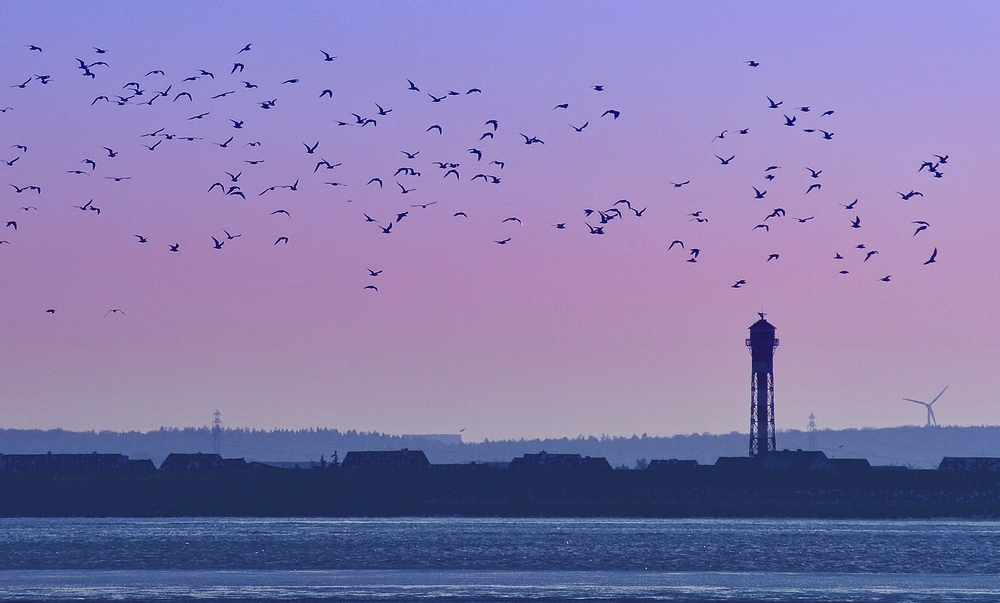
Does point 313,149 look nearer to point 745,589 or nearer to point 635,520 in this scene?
point 745,589

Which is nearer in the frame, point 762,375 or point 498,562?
point 498,562

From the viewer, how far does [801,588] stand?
70625mm

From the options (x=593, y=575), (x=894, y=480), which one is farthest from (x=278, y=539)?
(x=894, y=480)

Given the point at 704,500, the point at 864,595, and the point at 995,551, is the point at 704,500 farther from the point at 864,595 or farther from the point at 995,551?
the point at 864,595

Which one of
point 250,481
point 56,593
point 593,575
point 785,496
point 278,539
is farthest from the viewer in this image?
Answer: point 250,481

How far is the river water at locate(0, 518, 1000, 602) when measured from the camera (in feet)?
222

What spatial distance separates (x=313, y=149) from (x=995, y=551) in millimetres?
46542

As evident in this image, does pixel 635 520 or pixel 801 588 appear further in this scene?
pixel 635 520

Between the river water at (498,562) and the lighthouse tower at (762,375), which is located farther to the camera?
the lighthouse tower at (762,375)

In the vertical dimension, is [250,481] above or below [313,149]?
below

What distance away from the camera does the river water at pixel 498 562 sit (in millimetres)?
67688

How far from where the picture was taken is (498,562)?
3268 inches

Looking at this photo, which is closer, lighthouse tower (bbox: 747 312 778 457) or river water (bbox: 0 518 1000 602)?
river water (bbox: 0 518 1000 602)

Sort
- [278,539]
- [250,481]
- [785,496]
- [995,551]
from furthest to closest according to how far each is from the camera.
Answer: [250,481]
[785,496]
[278,539]
[995,551]
